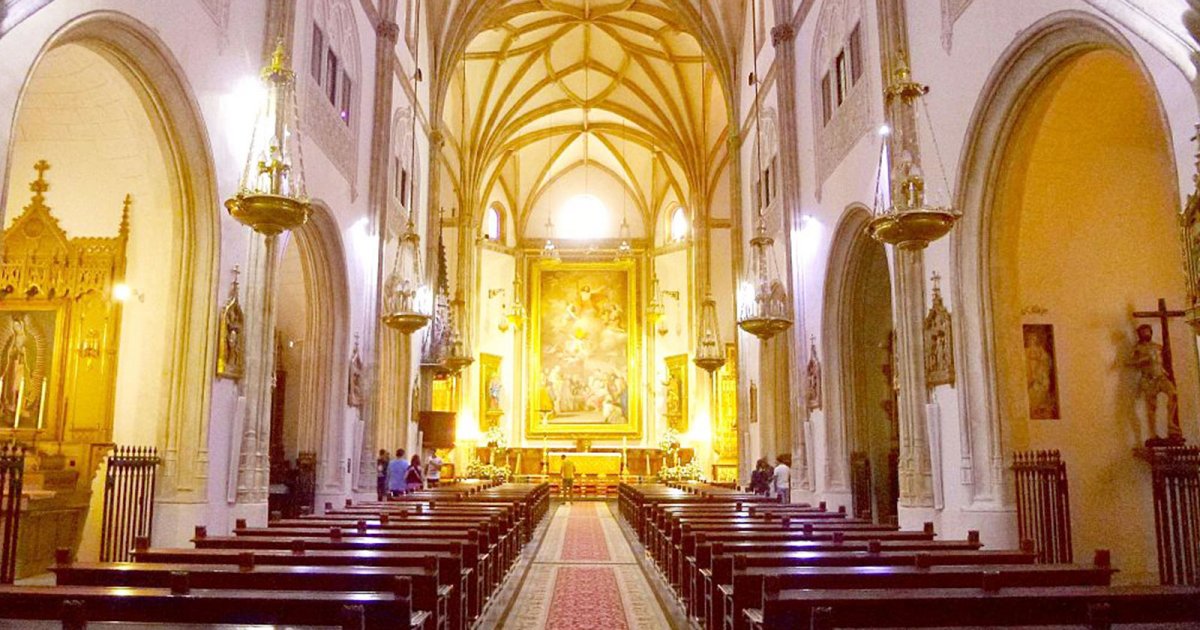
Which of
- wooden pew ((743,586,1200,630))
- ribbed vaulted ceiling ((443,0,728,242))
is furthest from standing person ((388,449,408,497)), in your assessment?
wooden pew ((743,586,1200,630))

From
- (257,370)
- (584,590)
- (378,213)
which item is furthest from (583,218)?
(584,590)

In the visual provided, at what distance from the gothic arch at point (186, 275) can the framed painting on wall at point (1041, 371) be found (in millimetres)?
9680

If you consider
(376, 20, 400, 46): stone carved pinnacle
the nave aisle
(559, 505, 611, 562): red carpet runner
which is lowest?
(559, 505, 611, 562): red carpet runner

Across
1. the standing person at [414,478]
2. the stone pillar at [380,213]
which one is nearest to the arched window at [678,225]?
the stone pillar at [380,213]

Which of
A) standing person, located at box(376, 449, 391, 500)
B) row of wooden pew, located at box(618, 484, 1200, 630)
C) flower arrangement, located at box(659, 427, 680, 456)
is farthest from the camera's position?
flower arrangement, located at box(659, 427, 680, 456)

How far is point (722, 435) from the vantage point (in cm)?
2941

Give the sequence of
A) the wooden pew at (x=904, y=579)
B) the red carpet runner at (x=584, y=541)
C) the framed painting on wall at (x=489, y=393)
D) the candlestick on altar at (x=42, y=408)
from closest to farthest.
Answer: the wooden pew at (x=904, y=579) → the candlestick on altar at (x=42, y=408) → the red carpet runner at (x=584, y=541) → the framed painting on wall at (x=489, y=393)

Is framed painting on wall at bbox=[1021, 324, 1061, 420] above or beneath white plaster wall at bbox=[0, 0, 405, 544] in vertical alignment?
beneath

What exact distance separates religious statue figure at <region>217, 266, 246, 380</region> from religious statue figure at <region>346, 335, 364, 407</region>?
5.29m

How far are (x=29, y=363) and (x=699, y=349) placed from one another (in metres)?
14.1

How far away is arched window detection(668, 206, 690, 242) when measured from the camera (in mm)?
34750

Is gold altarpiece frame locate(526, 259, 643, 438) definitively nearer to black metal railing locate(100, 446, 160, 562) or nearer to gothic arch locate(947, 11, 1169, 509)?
gothic arch locate(947, 11, 1169, 509)

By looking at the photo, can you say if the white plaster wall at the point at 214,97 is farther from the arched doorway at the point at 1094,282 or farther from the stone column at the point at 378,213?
the arched doorway at the point at 1094,282

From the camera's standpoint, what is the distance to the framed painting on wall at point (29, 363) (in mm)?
11086
